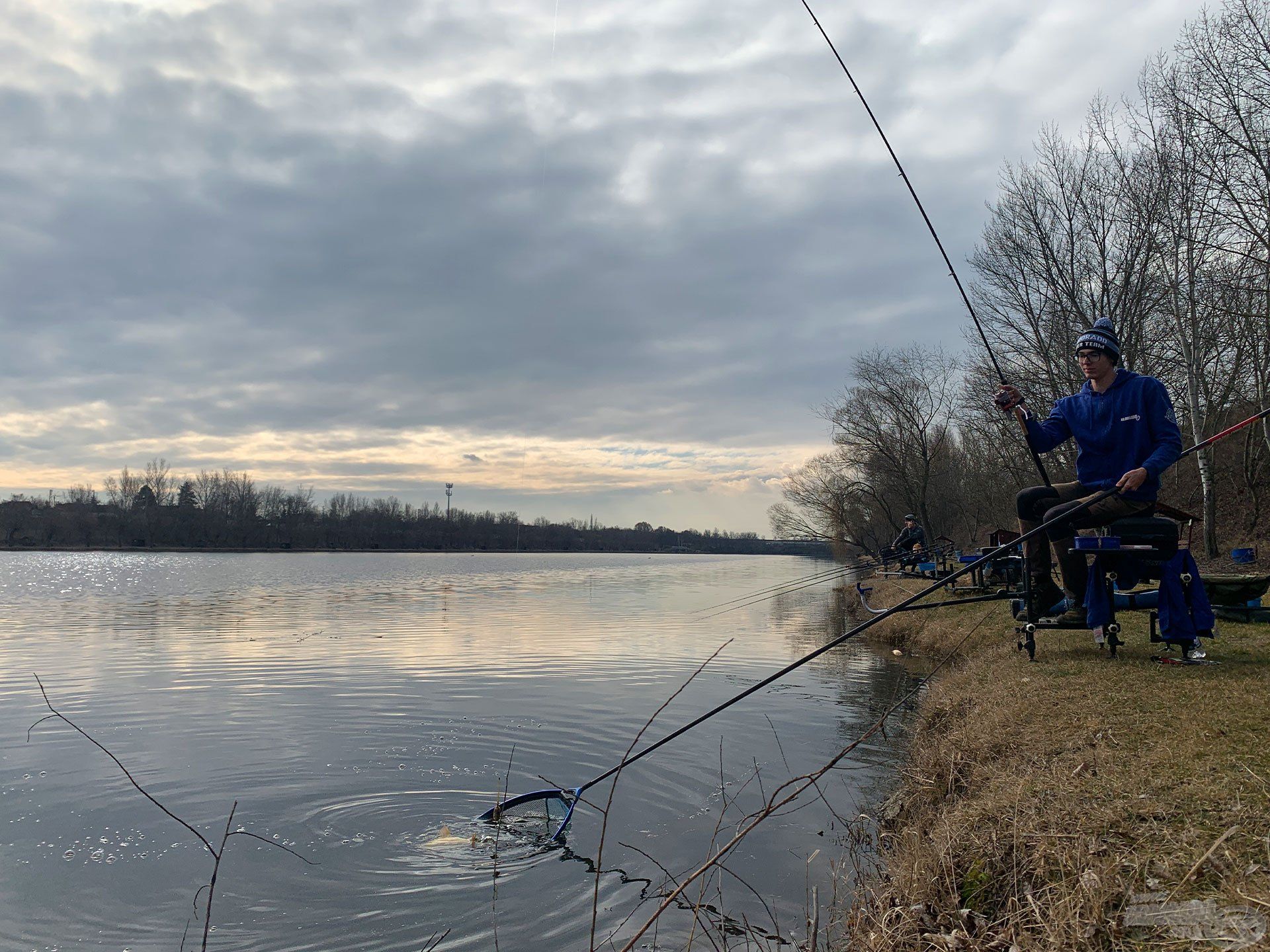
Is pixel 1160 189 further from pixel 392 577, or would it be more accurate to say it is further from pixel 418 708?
pixel 392 577

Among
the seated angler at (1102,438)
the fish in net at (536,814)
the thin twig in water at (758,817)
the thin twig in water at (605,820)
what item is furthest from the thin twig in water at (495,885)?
the seated angler at (1102,438)

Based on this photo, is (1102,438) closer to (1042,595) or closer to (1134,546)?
(1134,546)

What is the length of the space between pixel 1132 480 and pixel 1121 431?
841 millimetres

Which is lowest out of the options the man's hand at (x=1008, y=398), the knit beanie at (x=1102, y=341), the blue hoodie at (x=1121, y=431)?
the blue hoodie at (x=1121, y=431)

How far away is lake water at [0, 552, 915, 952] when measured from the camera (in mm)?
5074

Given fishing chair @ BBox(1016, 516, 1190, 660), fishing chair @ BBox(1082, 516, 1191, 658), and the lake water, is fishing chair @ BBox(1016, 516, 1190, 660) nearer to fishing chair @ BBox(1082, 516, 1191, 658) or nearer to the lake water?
fishing chair @ BBox(1082, 516, 1191, 658)

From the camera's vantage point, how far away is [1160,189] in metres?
20.2

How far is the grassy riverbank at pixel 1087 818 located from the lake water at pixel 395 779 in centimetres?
84

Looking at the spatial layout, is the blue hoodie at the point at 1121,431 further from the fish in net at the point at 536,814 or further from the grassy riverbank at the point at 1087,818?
the fish in net at the point at 536,814

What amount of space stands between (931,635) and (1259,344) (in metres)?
14.0

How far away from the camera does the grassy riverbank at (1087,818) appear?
280 centimetres

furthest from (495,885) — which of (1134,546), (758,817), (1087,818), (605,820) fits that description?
(1134,546)

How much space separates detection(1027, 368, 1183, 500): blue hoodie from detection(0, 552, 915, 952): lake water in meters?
3.32

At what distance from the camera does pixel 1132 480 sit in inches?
232
